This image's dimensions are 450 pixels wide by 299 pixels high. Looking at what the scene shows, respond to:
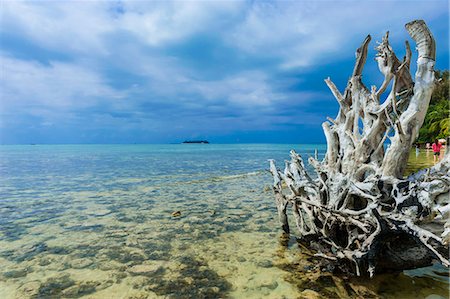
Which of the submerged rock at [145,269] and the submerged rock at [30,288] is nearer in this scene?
the submerged rock at [30,288]

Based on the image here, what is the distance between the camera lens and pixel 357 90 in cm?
840

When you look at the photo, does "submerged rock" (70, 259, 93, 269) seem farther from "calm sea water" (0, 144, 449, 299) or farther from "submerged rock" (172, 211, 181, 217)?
"submerged rock" (172, 211, 181, 217)

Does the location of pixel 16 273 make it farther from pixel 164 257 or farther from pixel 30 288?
pixel 164 257

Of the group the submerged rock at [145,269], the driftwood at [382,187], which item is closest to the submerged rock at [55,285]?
the submerged rock at [145,269]

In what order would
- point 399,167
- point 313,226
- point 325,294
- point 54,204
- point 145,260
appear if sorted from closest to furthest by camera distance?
point 325,294
point 399,167
point 313,226
point 145,260
point 54,204

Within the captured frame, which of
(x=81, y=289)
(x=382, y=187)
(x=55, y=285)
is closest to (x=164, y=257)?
(x=81, y=289)

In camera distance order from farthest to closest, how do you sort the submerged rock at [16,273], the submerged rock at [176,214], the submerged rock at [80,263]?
1. the submerged rock at [176,214]
2. the submerged rock at [80,263]
3. the submerged rock at [16,273]

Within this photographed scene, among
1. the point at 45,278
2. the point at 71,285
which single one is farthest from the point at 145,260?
the point at 45,278

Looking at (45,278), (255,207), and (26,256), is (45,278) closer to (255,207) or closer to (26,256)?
(26,256)

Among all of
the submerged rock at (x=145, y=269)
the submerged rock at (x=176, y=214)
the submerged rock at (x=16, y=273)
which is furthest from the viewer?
the submerged rock at (x=176, y=214)

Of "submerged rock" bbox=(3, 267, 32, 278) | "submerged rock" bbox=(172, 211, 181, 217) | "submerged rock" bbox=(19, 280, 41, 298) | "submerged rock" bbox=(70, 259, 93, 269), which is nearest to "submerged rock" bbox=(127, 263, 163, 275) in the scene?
"submerged rock" bbox=(70, 259, 93, 269)

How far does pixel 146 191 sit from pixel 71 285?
1441cm

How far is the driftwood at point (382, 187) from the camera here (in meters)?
5.78

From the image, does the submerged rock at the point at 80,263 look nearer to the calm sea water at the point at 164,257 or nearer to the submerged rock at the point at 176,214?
the calm sea water at the point at 164,257
